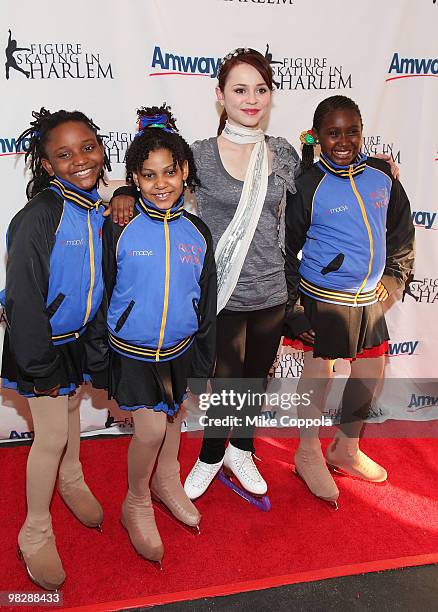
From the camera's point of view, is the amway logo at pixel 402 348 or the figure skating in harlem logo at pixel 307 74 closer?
the figure skating in harlem logo at pixel 307 74

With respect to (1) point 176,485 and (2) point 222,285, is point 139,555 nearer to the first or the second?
(1) point 176,485

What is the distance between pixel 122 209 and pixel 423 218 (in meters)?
1.87

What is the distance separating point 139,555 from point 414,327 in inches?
75.7

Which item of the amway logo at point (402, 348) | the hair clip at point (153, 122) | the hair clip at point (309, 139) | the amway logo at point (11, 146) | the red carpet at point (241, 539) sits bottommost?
the red carpet at point (241, 539)

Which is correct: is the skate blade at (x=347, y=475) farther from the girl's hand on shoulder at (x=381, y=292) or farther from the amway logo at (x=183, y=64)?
the amway logo at (x=183, y=64)

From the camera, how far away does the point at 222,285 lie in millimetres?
2189

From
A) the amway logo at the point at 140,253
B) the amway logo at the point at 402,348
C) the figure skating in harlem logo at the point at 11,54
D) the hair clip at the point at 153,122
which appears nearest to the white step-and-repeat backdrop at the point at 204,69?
the figure skating in harlem logo at the point at 11,54

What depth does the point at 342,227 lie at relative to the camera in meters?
2.21

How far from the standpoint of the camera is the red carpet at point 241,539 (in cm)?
211

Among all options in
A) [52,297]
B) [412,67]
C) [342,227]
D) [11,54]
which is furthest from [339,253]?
[11,54]

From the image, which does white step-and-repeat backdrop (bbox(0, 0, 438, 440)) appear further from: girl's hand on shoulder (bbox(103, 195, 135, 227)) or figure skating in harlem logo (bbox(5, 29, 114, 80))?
girl's hand on shoulder (bbox(103, 195, 135, 227))

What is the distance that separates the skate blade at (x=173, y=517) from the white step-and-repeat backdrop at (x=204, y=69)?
28.0 inches

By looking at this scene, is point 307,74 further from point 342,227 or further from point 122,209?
point 122,209

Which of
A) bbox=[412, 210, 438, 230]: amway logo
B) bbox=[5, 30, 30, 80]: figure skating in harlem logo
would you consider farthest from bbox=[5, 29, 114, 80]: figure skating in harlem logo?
bbox=[412, 210, 438, 230]: amway logo
